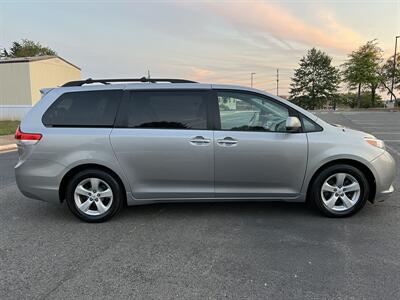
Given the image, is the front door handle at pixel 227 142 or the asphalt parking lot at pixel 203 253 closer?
the asphalt parking lot at pixel 203 253

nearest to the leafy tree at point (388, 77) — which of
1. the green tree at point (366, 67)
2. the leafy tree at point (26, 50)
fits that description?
the green tree at point (366, 67)

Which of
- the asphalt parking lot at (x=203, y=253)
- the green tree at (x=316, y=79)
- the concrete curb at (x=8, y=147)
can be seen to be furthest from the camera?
the green tree at (x=316, y=79)

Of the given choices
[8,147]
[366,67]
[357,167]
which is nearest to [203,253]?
[357,167]

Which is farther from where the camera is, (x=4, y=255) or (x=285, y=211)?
(x=285, y=211)

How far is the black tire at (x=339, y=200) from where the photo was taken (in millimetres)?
4438

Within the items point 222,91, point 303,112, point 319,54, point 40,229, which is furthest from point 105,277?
point 319,54

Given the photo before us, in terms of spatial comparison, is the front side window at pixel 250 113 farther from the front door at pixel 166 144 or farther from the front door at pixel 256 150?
the front door at pixel 166 144

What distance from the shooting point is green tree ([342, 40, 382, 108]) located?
5253cm

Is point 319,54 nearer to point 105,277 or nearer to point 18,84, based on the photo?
point 18,84

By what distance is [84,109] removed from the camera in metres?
4.57

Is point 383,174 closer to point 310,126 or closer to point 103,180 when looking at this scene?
point 310,126

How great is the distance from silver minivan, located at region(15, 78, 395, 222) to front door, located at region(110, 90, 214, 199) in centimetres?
1

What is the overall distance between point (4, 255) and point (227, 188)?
102 inches

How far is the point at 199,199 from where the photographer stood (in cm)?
457
